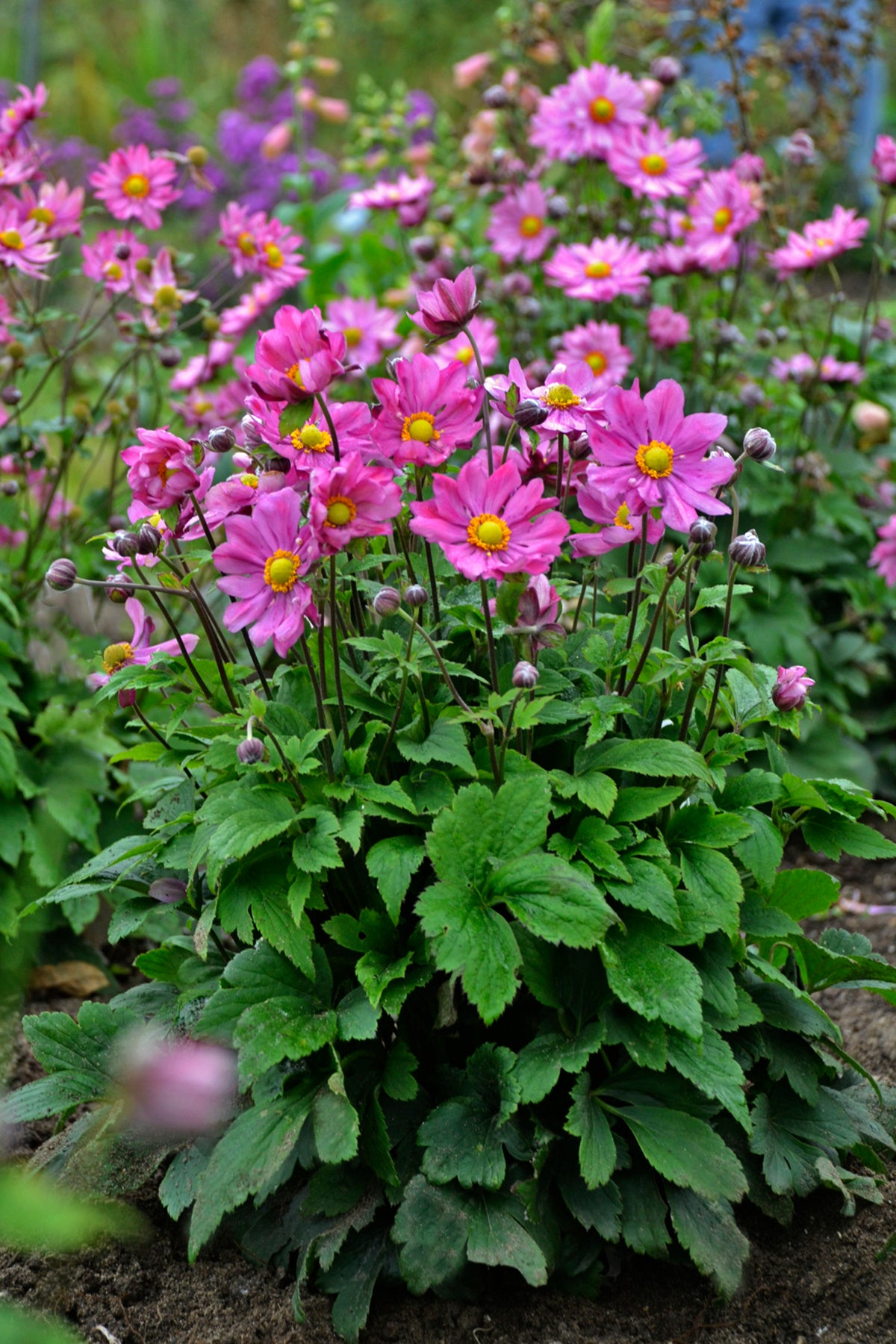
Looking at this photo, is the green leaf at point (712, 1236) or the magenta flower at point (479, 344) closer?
the green leaf at point (712, 1236)

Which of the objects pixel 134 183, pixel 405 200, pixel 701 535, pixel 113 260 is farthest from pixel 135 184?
pixel 701 535

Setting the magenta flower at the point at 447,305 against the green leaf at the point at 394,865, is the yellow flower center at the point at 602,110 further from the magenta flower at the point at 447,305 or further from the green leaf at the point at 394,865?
the green leaf at the point at 394,865

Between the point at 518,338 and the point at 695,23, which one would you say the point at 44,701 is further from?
the point at 695,23

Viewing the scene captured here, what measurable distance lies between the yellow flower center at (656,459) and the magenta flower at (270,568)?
403mm

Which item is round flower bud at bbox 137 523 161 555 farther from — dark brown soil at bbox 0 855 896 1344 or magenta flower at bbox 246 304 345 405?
dark brown soil at bbox 0 855 896 1344

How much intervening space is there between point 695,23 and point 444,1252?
142 inches

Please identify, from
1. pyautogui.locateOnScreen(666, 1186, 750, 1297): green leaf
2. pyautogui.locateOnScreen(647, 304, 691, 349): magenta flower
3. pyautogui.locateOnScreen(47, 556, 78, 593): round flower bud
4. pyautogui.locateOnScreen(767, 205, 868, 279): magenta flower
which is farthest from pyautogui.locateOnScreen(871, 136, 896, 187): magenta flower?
pyautogui.locateOnScreen(666, 1186, 750, 1297): green leaf

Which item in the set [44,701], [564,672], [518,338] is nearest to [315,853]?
[564,672]

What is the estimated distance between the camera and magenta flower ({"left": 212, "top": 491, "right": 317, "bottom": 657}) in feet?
4.53

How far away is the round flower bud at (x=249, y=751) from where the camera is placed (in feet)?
4.50

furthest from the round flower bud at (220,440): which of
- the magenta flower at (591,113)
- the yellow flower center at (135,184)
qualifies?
the magenta flower at (591,113)

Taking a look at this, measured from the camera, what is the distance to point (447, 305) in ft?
4.87

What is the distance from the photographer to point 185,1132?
159 centimetres

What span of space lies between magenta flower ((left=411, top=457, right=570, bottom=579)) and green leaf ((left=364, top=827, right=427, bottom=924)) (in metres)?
0.34
